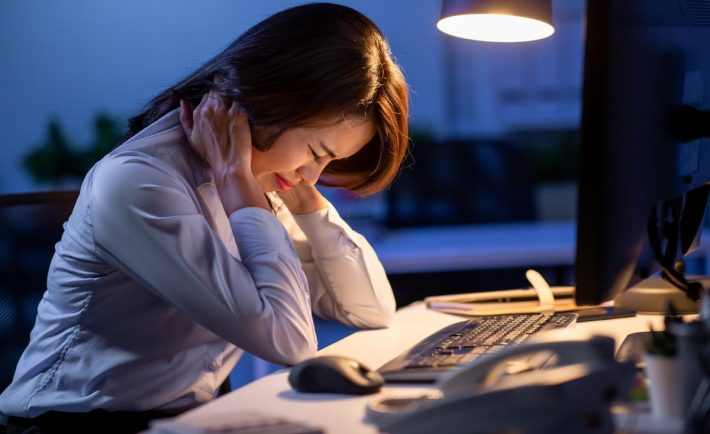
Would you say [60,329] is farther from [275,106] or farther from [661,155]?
[661,155]

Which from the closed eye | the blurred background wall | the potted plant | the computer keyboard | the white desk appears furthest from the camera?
the blurred background wall

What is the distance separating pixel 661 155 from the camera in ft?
3.18

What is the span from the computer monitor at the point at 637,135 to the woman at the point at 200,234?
0.48 m

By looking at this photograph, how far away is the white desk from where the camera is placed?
0.84m

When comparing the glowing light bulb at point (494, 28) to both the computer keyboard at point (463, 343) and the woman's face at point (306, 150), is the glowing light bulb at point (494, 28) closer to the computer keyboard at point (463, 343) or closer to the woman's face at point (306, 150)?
the woman's face at point (306, 150)

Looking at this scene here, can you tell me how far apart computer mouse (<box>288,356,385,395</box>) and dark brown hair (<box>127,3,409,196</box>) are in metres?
0.46

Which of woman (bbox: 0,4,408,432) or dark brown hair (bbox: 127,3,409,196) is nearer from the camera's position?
woman (bbox: 0,4,408,432)

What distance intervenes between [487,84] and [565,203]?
61 centimetres

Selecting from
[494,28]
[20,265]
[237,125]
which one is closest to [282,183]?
[237,125]

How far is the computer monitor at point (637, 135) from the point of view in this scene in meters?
0.80

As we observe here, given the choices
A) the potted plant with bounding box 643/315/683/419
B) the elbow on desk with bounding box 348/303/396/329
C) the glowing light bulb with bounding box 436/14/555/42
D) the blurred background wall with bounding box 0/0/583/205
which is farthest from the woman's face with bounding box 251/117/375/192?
the blurred background wall with bounding box 0/0/583/205

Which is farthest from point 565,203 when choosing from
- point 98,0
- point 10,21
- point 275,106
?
point 275,106

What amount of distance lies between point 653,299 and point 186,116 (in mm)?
831

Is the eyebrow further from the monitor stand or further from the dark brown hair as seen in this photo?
the monitor stand
